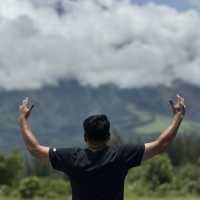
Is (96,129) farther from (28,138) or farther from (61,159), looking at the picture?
(28,138)

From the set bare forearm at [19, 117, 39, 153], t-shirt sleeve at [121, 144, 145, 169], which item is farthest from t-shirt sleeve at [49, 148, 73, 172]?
t-shirt sleeve at [121, 144, 145, 169]

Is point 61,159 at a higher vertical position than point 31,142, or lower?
lower

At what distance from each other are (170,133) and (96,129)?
2.28 feet

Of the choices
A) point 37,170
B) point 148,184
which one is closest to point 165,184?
point 148,184

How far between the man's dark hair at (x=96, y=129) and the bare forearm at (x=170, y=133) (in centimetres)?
52

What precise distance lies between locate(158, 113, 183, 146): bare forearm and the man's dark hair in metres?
0.52

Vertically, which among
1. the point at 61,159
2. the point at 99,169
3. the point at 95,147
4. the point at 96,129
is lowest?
the point at 99,169

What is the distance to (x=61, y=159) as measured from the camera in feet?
27.3

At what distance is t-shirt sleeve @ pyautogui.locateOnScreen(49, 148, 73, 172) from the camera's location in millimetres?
8305

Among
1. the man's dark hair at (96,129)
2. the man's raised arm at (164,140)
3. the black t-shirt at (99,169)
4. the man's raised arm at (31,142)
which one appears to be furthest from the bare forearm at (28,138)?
the man's raised arm at (164,140)

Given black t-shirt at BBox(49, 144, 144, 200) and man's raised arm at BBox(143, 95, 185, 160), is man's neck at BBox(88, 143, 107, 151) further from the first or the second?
man's raised arm at BBox(143, 95, 185, 160)

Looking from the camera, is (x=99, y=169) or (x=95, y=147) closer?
(x=99, y=169)

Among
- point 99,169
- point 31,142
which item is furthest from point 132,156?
point 31,142

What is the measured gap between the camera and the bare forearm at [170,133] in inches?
323
